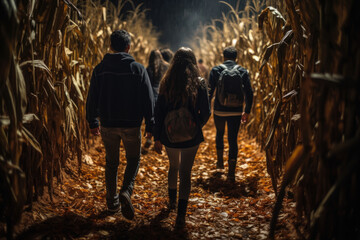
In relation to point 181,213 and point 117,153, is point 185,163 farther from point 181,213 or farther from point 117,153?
point 117,153

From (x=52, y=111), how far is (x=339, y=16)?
2.04 metres

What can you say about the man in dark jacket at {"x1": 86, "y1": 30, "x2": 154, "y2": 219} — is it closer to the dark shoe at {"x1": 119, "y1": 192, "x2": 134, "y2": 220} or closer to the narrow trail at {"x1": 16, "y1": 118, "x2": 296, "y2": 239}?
the dark shoe at {"x1": 119, "y1": 192, "x2": 134, "y2": 220}

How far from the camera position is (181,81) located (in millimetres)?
2189

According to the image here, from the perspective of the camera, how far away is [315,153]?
1.61m

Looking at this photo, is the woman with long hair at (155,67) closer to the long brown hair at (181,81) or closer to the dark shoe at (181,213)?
the long brown hair at (181,81)

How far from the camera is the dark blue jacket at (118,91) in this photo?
7.35 feet

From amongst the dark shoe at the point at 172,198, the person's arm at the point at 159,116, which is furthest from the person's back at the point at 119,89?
the dark shoe at the point at 172,198

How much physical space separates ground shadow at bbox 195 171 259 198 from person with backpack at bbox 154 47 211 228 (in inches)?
36.9

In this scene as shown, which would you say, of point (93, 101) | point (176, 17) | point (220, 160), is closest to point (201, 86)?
point (93, 101)

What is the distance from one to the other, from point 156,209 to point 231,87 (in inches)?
67.2

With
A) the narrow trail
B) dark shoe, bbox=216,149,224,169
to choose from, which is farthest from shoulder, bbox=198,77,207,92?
dark shoe, bbox=216,149,224,169

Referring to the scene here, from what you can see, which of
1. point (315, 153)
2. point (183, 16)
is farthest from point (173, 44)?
point (315, 153)

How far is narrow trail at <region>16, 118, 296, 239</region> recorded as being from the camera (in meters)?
2.00

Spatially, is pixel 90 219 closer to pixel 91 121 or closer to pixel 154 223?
pixel 154 223
